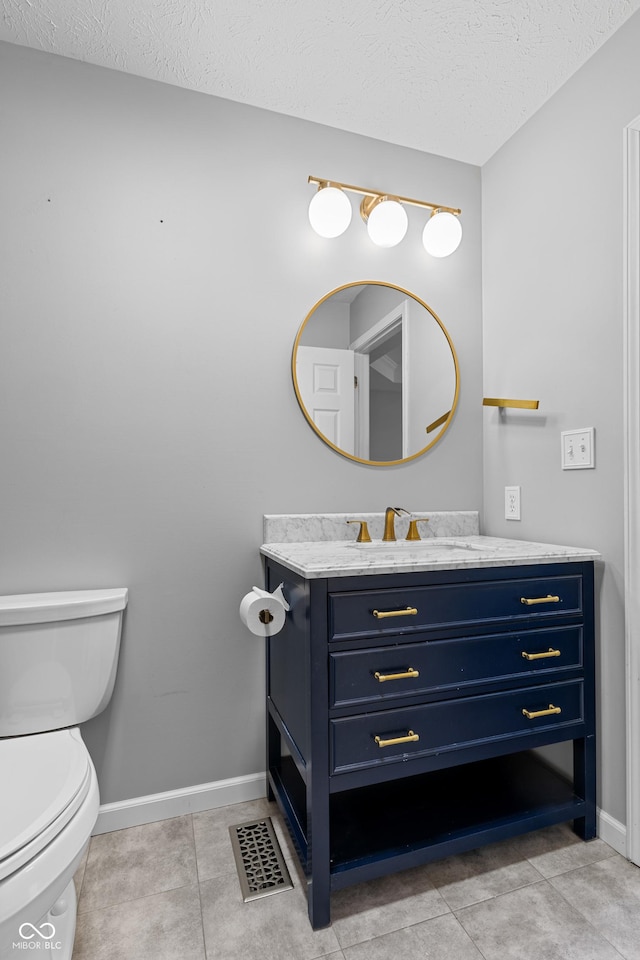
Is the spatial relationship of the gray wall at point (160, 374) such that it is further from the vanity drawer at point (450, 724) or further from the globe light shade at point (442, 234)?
the vanity drawer at point (450, 724)

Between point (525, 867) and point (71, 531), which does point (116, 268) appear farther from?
point (525, 867)

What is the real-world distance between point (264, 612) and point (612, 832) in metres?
1.20

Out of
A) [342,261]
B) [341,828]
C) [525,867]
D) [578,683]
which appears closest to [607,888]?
[525,867]

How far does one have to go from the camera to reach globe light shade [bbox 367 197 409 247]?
5.97 feet

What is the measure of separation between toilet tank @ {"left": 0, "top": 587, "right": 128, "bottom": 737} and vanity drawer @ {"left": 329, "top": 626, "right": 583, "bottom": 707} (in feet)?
2.28

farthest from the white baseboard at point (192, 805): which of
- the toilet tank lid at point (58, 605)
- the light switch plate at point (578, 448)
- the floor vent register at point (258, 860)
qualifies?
the light switch plate at point (578, 448)

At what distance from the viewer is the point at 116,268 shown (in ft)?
5.39

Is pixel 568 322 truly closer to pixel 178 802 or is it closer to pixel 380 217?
pixel 380 217

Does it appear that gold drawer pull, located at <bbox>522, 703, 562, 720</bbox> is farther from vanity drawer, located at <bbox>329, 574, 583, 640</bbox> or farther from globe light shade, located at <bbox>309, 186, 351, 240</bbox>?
globe light shade, located at <bbox>309, 186, 351, 240</bbox>

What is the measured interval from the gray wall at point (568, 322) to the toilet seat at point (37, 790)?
145 centimetres

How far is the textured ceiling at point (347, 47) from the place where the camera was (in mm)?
1457

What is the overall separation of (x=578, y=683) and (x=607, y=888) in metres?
0.50

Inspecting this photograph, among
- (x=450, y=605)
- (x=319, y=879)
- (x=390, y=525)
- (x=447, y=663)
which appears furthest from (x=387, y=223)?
(x=319, y=879)

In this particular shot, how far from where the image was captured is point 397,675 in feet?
4.21
